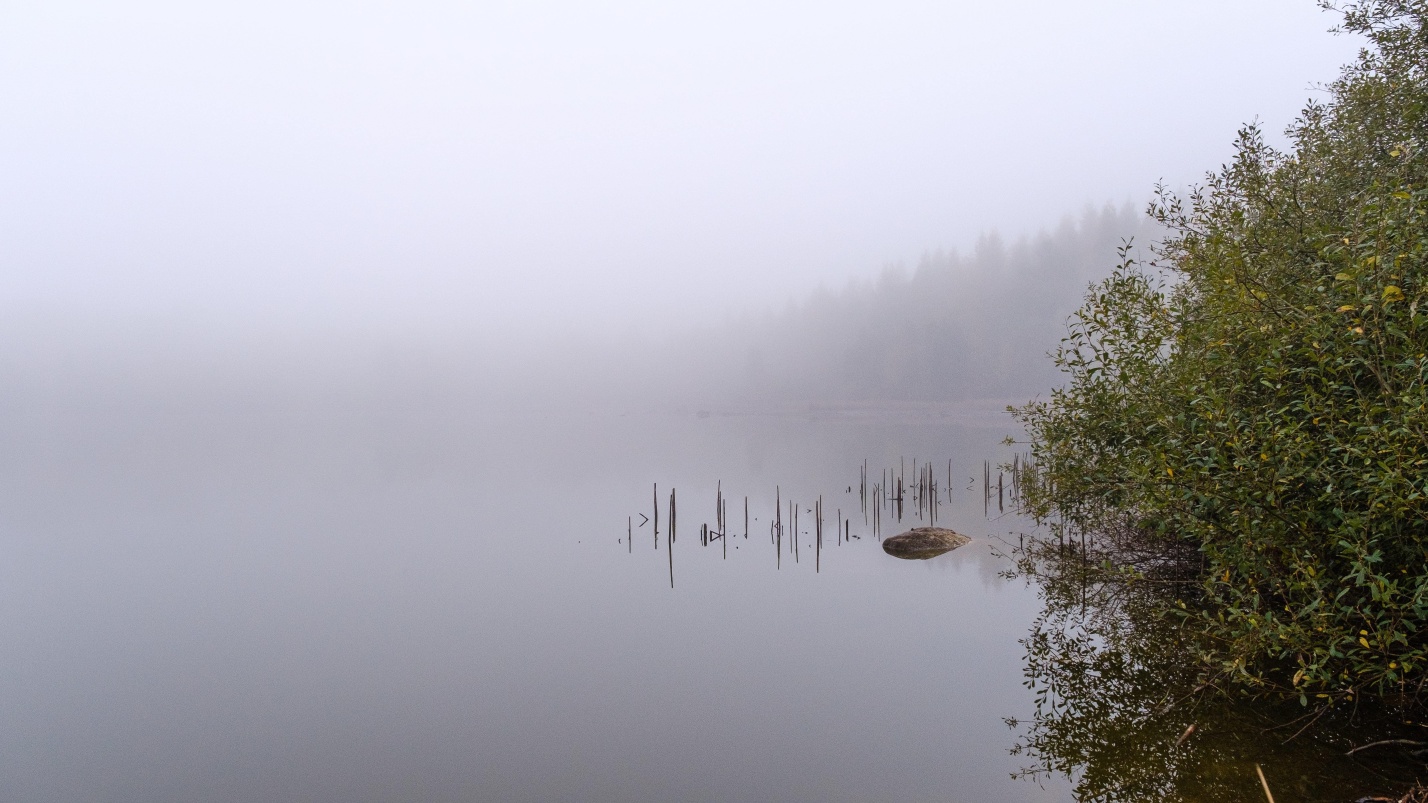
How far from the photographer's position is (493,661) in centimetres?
1769

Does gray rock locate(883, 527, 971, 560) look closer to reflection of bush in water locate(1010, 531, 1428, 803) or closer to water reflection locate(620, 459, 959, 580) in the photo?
water reflection locate(620, 459, 959, 580)

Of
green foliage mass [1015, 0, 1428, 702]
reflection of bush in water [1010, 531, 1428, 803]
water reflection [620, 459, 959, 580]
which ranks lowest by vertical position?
water reflection [620, 459, 959, 580]

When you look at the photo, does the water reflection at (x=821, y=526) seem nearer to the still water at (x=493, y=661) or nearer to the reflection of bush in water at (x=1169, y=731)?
the still water at (x=493, y=661)

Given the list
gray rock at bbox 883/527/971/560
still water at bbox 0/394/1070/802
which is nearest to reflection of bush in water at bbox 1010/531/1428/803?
still water at bbox 0/394/1070/802

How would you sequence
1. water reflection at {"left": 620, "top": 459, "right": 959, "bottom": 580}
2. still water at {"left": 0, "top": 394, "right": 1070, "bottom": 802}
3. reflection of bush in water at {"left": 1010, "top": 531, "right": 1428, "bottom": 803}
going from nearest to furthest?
reflection of bush in water at {"left": 1010, "top": 531, "right": 1428, "bottom": 803} → still water at {"left": 0, "top": 394, "right": 1070, "bottom": 802} → water reflection at {"left": 620, "top": 459, "right": 959, "bottom": 580}

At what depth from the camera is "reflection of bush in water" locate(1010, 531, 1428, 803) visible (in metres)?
9.43

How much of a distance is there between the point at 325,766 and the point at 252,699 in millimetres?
4402

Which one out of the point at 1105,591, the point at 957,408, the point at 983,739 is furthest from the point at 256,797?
the point at 957,408

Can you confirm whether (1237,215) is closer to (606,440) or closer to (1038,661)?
(1038,661)

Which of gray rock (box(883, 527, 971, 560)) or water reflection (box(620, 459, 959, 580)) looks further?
water reflection (box(620, 459, 959, 580))

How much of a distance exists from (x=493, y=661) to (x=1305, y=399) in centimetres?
1620

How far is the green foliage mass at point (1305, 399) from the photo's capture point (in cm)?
736

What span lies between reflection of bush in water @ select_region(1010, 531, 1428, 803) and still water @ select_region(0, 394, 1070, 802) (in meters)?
0.69

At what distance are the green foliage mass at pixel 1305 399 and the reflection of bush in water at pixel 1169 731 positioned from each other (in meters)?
0.71
